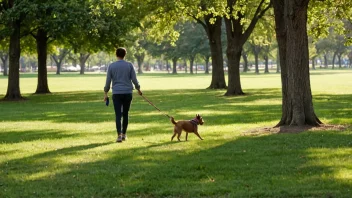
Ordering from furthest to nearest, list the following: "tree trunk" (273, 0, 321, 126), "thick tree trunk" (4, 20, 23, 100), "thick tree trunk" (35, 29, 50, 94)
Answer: "thick tree trunk" (35, 29, 50, 94) → "thick tree trunk" (4, 20, 23, 100) → "tree trunk" (273, 0, 321, 126)

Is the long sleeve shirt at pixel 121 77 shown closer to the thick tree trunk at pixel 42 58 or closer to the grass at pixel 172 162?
the grass at pixel 172 162

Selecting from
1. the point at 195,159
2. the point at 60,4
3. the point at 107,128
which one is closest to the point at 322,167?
the point at 195,159

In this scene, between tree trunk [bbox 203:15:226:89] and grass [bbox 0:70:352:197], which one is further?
tree trunk [bbox 203:15:226:89]

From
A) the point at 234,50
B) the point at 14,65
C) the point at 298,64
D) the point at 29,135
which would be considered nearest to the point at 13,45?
the point at 14,65

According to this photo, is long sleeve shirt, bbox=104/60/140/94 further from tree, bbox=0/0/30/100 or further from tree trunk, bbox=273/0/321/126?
tree, bbox=0/0/30/100

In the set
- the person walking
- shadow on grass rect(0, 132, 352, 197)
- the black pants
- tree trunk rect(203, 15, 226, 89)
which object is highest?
tree trunk rect(203, 15, 226, 89)

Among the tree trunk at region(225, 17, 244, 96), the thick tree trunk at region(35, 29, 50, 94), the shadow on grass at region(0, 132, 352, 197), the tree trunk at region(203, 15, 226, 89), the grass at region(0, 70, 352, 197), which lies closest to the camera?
the shadow on grass at region(0, 132, 352, 197)

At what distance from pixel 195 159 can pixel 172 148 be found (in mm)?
1474

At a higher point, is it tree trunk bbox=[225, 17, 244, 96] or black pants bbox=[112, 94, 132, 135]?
tree trunk bbox=[225, 17, 244, 96]

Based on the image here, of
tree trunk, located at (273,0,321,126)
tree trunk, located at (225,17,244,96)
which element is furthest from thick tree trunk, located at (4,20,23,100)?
tree trunk, located at (273,0,321,126)

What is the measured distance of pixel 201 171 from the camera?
29.9ft

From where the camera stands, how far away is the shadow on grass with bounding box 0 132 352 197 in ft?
25.5

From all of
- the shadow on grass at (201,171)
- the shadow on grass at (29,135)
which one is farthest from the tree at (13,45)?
the shadow on grass at (201,171)

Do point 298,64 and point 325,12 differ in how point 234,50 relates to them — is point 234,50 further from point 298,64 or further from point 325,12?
point 298,64
